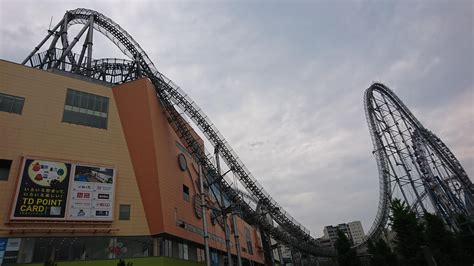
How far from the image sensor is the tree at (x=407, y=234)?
94.3 ft

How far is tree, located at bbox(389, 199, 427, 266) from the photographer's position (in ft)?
94.3

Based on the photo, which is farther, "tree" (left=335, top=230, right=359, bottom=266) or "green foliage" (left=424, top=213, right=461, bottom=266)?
"tree" (left=335, top=230, right=359, bottom=266)

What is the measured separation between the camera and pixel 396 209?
3077cm

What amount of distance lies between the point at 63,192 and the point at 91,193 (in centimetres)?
213

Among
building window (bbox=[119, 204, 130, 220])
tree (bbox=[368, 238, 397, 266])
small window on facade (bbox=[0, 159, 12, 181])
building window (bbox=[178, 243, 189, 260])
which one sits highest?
small window on facade (bbox=[0, 159, 12, 181])

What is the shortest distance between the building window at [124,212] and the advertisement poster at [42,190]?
14.6ft

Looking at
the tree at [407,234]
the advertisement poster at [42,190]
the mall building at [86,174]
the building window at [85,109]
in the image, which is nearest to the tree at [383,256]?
the tree at [407,234]

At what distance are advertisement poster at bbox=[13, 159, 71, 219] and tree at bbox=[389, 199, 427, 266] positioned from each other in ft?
105

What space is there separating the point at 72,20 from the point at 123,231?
32.5 meters

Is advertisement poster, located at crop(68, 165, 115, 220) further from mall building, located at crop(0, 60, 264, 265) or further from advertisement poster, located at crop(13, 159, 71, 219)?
advertisement poster, located at crop(13, 159, 71, 219)

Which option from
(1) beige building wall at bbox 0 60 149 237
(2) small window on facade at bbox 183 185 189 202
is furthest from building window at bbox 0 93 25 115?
(2) small window on facade at bbox 183 185 189 202

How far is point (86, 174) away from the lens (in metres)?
25.8

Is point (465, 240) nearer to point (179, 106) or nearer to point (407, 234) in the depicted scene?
point (407, 234)

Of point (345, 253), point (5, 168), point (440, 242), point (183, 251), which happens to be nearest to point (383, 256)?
point (345, 253)
